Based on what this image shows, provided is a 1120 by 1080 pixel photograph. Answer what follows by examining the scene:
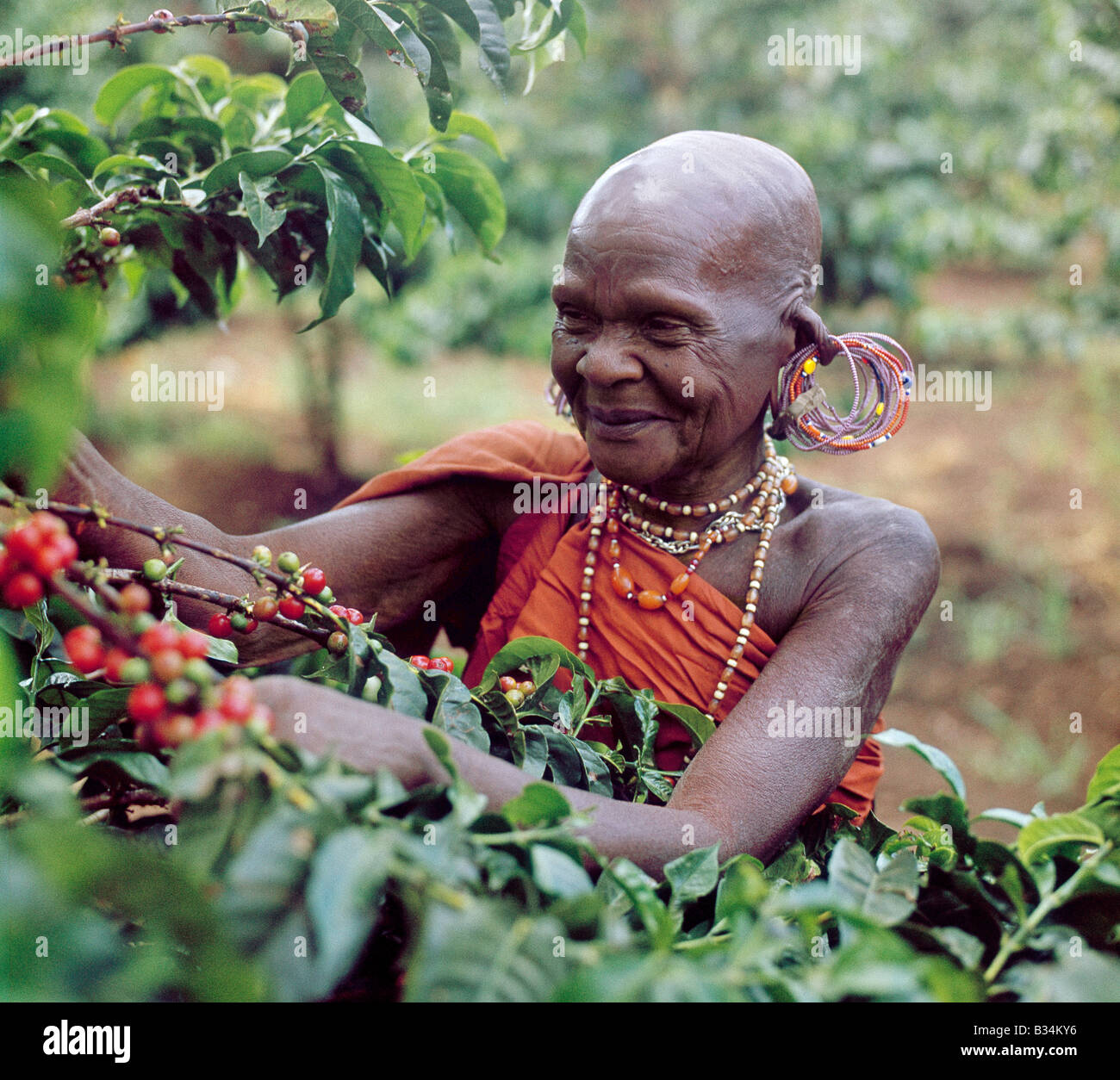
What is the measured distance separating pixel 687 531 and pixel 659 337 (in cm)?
38

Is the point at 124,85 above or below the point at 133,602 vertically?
above

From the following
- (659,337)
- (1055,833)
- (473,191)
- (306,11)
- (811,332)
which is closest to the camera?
(1055,833)

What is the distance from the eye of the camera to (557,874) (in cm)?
88

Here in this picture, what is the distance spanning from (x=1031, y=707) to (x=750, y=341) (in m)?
3.83

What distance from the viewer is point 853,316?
5.60m

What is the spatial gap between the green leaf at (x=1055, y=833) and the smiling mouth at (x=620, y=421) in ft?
2.44

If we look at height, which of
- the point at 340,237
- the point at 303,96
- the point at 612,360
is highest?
the point at 303,96

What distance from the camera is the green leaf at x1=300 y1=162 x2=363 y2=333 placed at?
1523 mm

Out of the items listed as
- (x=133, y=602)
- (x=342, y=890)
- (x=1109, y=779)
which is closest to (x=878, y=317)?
(x=1109, y=779)

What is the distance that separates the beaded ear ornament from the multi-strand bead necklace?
0.36ft

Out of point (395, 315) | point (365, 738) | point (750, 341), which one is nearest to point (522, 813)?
point (365, 738)

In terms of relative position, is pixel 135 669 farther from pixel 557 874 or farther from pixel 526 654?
pixel 526 654

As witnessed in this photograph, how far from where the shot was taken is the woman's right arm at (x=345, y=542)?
1520mm

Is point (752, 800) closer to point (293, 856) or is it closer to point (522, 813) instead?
point (522, 813)
